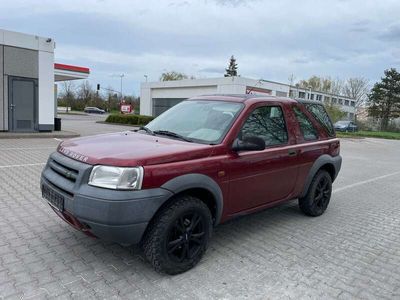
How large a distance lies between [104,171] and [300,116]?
310cm

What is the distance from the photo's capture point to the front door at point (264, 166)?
3.85 m

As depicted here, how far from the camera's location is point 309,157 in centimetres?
496

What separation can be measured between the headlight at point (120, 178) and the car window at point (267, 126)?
1381 mm

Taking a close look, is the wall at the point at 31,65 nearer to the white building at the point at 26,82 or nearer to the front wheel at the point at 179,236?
the white building at the point at 26,82

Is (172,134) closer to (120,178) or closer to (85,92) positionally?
(120,178)

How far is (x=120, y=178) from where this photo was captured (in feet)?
9.73

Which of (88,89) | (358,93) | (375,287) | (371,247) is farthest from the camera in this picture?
(88,89)

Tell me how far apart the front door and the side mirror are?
93 millimetres

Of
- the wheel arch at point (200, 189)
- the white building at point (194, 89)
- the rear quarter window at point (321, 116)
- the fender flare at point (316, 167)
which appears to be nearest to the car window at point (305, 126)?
the rear quarter window at point (321, 116)

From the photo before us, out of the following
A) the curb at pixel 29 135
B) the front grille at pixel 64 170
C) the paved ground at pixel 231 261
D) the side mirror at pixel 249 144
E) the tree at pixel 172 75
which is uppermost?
the tree at pixel 172 75

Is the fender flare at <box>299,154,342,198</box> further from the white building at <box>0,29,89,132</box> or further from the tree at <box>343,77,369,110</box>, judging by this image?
the tree at <box>343,77,369,110</box>

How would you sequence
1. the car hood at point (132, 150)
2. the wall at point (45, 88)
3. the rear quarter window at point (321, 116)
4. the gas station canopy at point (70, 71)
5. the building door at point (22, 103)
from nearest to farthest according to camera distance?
the car hood at point (132, 150) → the rear quarter window at point (321, 116) → the building door at point (22, 103) → the wall at point (45, 88) → the gas station canopy at point (70, 71)

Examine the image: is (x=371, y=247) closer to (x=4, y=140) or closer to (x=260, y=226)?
(x=260, y=226)

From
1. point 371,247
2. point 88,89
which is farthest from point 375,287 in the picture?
point 88,89
